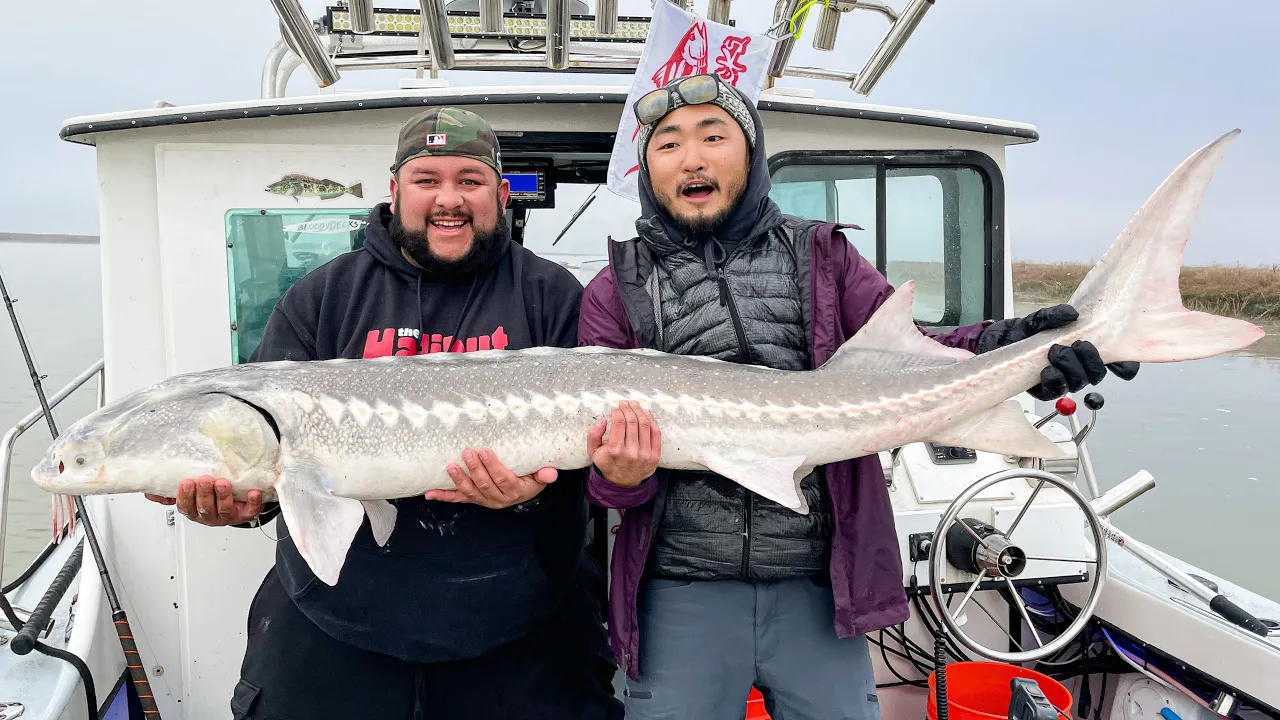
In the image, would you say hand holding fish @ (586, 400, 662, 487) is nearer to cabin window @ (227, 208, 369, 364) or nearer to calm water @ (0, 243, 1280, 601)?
cabin window @ (227, 208, 369, 364)

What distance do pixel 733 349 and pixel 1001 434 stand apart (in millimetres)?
731

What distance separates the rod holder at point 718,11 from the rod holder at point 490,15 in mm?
963

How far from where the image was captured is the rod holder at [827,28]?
3164mm

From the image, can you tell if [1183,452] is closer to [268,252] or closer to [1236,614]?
[1236,614]

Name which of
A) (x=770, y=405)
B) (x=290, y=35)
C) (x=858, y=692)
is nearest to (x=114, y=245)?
(x=290, y=35)

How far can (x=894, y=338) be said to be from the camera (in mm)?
1930

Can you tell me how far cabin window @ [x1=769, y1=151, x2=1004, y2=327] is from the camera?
3287 mm

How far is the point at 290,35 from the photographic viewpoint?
259 centimetres

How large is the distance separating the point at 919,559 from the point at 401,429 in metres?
1.90

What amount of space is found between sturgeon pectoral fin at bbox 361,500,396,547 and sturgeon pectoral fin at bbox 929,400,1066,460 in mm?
1472

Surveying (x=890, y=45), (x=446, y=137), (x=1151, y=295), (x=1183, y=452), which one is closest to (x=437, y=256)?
(x=446, y=137)

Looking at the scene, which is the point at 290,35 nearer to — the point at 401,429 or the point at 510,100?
the point at 510,100

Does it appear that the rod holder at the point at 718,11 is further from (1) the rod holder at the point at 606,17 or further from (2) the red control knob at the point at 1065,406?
(2) the red control knob at the point at 1065,406

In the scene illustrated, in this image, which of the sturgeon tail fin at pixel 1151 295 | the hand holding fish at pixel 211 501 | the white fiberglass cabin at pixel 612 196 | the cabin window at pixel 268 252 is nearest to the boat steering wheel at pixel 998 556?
the white fiberglass cabin at pixel 612 196
